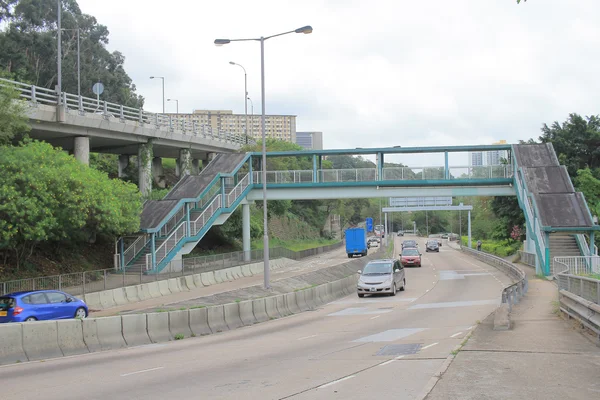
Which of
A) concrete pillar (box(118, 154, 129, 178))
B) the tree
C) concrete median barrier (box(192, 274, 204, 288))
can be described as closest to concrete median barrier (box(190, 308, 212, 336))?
concrete median barrier (box(192, 274, 204, 288))

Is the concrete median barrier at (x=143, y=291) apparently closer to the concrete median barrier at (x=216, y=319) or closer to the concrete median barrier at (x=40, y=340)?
the concrete median barrier at (x=216, y=319)

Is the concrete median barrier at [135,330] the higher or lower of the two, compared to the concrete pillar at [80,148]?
lower

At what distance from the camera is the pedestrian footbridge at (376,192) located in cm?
3944

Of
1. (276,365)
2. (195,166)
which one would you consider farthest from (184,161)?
(276,365)

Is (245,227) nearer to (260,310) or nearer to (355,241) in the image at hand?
(355,241)

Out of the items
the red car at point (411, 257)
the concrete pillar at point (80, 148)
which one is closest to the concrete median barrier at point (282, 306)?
the concrete pillar at point (80, 148)

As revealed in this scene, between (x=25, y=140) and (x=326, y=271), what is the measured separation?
58.9ft

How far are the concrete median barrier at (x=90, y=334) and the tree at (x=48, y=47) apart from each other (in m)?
56.7

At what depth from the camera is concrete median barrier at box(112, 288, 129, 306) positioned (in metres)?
29.6

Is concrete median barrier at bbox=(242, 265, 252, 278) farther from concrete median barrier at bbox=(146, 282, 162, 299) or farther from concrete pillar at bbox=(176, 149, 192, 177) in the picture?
concrete pillar at bbox=(176, 149, 192, 177)

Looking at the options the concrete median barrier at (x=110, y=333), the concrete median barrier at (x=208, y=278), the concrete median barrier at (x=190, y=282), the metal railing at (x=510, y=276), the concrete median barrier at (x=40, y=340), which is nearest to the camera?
the concrete median barrier at (x=40, y=340)

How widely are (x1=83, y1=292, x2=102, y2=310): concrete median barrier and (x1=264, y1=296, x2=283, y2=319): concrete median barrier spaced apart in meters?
8.85

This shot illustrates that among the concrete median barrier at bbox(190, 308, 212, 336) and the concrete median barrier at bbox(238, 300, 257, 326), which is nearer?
the concrete median barrier at bbox(190, 308, 212, 336)

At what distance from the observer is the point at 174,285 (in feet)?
115
